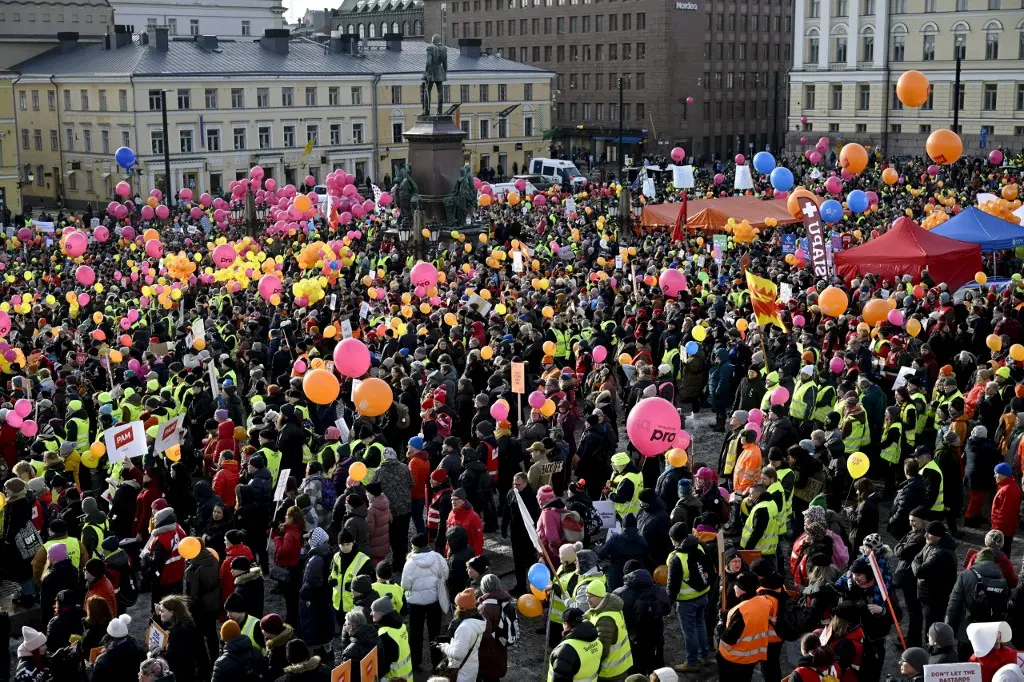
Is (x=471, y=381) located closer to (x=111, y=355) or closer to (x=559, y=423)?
(x=559, y=423)

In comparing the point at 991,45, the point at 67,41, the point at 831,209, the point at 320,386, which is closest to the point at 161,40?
the point at 67,41

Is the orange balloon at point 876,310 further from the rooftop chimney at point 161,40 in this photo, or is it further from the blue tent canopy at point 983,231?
the rooftop chimney at point 161,40

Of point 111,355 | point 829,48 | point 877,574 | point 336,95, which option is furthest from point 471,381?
point 829,48

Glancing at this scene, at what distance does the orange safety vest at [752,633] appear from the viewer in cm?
895

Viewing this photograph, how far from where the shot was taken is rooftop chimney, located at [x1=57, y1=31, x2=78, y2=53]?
59.9 m

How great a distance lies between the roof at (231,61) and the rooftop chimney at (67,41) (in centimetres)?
32

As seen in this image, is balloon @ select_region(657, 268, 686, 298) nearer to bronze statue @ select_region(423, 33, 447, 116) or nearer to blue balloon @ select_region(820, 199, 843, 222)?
blue balloon @ select_region(820, 199, 843, 222)

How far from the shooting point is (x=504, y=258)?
2516 centimetres

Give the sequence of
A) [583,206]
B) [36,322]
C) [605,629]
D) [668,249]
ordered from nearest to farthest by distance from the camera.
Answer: [605,629] → [36,322] → [668,249] → [583,206]

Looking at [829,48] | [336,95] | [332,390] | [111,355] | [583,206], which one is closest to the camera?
[332,390]

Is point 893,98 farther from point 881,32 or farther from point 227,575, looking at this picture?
point 227,575

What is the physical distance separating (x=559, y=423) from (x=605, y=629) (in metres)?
6.49

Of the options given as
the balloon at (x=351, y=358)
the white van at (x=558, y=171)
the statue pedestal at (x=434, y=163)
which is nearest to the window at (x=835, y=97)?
the white van at (x=558, y=171)

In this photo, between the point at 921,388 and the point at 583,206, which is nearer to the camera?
the point at 921,388
